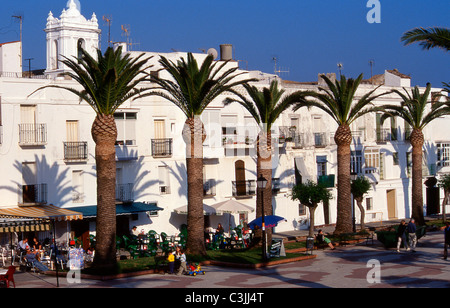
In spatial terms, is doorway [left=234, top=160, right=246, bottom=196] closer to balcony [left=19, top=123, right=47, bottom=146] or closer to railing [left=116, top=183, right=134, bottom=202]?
railing [left=116, top=183, right=134, bottom=202]

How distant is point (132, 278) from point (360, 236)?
16473 mm

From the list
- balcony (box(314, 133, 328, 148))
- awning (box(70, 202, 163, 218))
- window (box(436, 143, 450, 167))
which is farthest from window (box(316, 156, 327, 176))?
awning (box(70, 202, 163, 218))

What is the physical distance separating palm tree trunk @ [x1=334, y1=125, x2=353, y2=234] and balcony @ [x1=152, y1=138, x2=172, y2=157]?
9777 mm

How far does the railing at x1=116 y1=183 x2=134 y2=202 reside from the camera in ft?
138

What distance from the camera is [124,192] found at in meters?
42.4

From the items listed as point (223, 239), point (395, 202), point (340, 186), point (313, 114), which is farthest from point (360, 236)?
point (395, 202)

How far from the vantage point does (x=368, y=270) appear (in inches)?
1160

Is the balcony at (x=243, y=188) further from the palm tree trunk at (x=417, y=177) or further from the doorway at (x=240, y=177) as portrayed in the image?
the palm tree trunk at (x=417, y=177)

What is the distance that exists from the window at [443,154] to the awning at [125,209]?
98.1ft

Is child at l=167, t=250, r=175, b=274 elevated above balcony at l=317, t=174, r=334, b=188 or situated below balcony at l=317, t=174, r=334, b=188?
below

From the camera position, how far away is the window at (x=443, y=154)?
63406 mm

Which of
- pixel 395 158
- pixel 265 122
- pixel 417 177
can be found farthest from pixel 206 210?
pixel 395 158
